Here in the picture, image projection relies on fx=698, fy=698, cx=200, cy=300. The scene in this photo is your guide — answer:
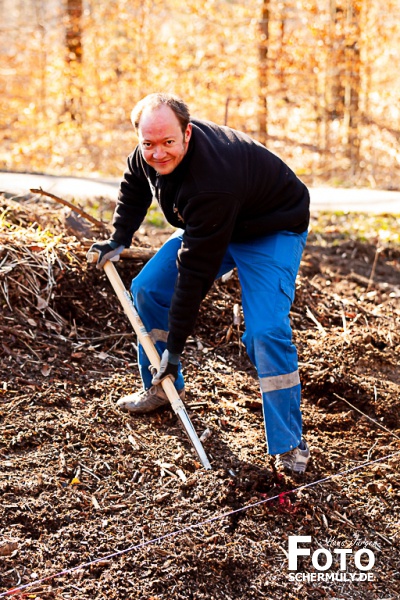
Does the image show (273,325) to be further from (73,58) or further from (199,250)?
(73,58)

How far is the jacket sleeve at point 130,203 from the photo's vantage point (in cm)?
362

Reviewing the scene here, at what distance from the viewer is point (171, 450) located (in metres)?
3.47

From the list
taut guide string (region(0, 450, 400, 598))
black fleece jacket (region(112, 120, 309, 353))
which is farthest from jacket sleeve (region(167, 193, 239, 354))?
taut guide string (region(0, 450, 400, 598))

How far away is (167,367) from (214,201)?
0.86 meters

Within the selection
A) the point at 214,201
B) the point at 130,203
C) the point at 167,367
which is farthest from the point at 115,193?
the point at 214,201

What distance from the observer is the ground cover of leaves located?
2748 millimetres

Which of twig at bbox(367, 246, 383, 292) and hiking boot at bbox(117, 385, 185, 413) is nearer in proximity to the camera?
hiking boot at bbox(117, 385, 185, 413)

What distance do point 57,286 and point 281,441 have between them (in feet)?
6.85

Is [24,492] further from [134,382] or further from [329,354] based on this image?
[329,354]

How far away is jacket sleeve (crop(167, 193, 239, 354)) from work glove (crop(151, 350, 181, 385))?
12cm

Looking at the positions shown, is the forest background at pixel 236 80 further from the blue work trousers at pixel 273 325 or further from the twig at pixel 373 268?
the blue work trousers at pixel 273 325

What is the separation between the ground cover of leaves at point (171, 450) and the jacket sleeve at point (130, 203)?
91cm

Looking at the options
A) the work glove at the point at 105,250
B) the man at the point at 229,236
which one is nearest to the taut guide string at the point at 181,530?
the man at the point at 229,236

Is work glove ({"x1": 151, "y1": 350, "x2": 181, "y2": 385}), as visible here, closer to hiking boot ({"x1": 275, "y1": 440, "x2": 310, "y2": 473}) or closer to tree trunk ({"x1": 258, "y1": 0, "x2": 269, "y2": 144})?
hiking boot ({"x1": 275, "y1": 440, "x2": 310, "y2": 473})
